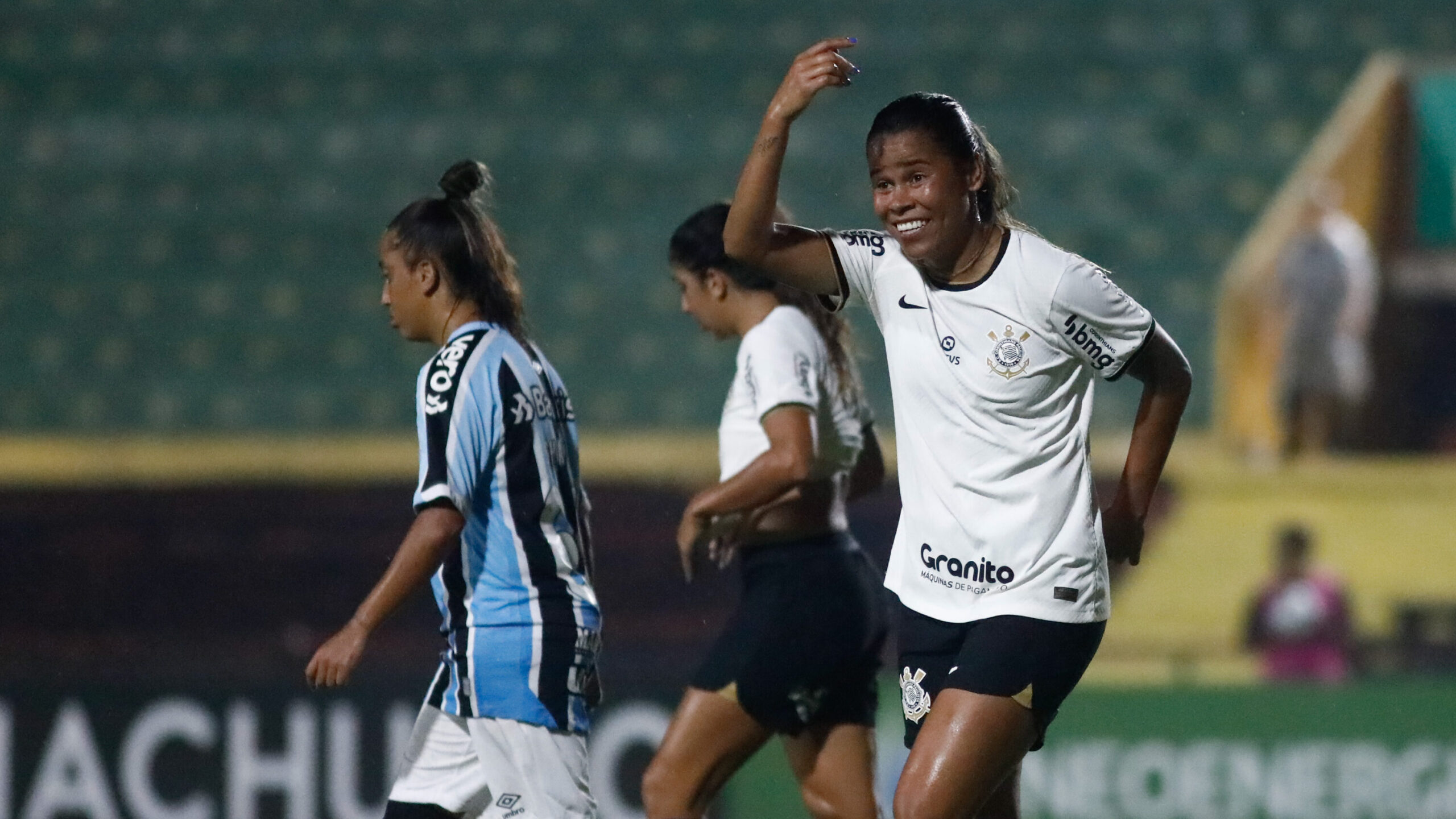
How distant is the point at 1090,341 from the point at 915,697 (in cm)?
76

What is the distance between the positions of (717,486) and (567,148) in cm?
933

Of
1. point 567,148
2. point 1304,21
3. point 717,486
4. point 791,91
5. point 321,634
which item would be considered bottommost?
point 321,634

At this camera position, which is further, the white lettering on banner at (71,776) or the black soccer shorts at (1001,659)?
the white lettering on banner at (71,776)

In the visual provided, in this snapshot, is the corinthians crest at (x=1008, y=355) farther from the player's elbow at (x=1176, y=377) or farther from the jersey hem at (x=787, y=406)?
the jersey hem at (x=787, y=406)

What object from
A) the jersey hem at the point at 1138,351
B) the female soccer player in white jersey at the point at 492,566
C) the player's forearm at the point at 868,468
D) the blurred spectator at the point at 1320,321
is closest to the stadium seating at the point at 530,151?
the blurred spectator at the point at 1320,321

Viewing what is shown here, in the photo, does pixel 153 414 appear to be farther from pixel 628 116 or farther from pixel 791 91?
pixel 791 91

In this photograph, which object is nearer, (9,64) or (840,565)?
(840,565)

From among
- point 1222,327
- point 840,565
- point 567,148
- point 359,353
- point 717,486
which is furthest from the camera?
point 567,148

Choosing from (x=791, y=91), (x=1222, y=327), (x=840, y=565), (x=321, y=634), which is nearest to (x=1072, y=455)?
(x=791, y=91)

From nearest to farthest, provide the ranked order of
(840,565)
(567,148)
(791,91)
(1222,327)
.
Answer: (791,91)
(840,565)
(1222,327)
(567,148)

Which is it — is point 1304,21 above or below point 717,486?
above

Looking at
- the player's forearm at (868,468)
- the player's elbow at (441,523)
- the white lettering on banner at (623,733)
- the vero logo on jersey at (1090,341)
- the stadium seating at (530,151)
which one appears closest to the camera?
the vero logo on jersey at (1090,341)

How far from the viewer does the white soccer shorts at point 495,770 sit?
3.72m

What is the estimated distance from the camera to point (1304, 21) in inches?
535
